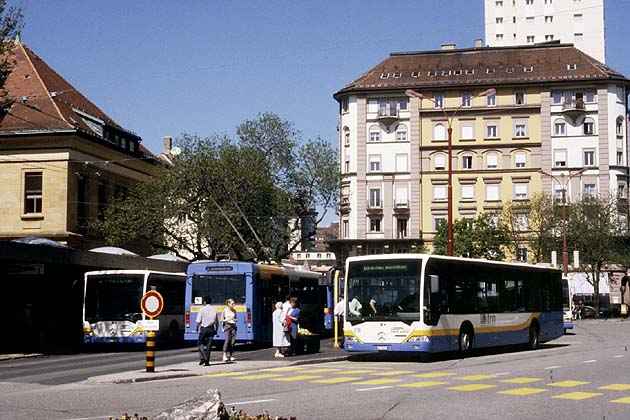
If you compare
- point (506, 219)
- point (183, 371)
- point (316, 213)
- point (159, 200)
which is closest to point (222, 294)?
point (183, 371)

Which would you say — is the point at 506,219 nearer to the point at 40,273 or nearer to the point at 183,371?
the point at 40,273

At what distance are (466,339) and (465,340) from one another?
0.39 feet

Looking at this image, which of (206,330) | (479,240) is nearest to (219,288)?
(206,330)

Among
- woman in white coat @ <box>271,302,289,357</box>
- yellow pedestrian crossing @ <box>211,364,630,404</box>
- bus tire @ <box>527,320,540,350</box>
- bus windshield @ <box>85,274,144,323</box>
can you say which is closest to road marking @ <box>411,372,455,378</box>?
yellow pedestrian crossing @ <box>211,364,630,404</box>

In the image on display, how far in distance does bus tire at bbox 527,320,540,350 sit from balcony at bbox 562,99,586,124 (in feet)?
189

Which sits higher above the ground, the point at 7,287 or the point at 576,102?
the point at 576,102

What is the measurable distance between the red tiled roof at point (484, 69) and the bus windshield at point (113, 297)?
5750 cm

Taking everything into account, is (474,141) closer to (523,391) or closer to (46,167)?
(46,167)

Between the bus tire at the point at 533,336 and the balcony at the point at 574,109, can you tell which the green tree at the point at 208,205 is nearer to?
the bus tire at the point at 533,336

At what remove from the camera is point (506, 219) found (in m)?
80.6

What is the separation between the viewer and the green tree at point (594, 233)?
243 feet

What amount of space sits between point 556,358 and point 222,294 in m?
11.1

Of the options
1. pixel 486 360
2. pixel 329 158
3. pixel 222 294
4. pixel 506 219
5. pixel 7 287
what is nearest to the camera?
pixel 486 360

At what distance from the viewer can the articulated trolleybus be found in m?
24.0
